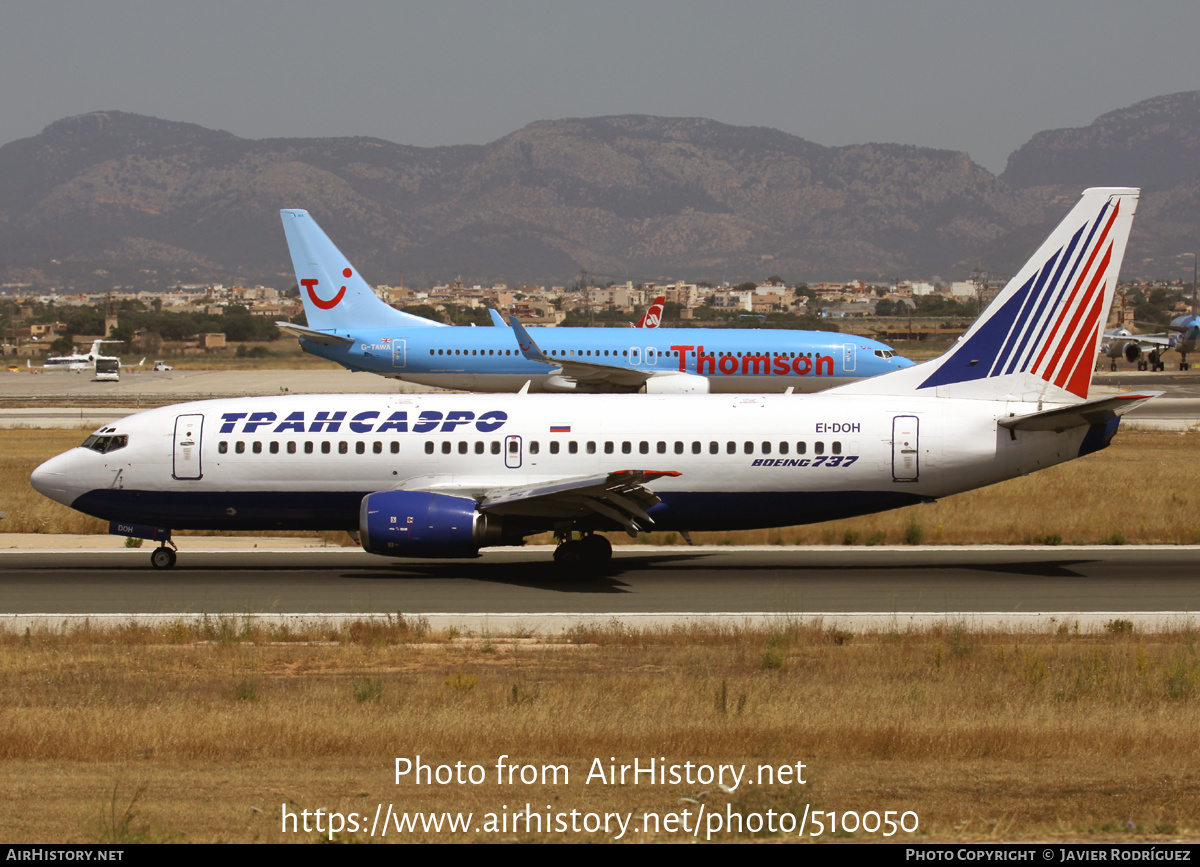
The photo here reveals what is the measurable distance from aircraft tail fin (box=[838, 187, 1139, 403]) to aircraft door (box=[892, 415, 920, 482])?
6.45ft

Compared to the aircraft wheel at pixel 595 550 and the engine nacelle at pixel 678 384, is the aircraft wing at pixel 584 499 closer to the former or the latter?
the aircraft wheel at pixel 595 550

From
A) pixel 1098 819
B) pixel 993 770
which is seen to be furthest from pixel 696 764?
pixel 1098 819

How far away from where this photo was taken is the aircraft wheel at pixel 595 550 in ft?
95.5

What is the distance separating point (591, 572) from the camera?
28781mm

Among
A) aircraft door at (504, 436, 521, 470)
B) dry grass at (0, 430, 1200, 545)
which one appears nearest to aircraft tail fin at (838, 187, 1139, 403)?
dry grass at (0, 430, 1200, 545)

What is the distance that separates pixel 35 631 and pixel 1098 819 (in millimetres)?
17887

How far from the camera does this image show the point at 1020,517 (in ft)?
120

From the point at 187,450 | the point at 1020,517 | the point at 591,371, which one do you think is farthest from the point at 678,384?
the point at 187,450

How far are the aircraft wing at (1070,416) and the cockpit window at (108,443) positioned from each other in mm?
20009

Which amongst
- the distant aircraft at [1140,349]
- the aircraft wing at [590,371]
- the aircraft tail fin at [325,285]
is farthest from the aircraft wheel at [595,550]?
the distant aircraft at [1140,349]

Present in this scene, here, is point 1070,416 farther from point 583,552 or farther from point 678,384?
point 678,384

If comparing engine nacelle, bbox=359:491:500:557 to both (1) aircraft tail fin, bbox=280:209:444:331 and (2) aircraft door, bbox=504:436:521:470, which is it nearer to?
(2) aircraft door, bbox=504:436:521:470

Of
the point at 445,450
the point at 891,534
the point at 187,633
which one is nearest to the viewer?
the point at 187,633

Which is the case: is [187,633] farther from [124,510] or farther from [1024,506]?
[1024,506]
